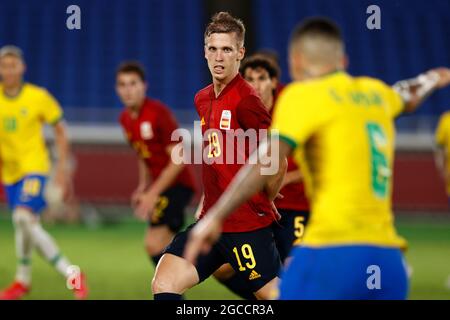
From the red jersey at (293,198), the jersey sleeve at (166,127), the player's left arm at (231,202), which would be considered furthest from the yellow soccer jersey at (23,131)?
the player's left arm at (231,202)

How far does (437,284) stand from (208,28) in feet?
18.5

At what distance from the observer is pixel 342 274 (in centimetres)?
400

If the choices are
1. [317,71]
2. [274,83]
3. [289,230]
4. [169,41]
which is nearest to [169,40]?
[169,41]

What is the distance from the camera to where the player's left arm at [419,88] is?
4.49 meters

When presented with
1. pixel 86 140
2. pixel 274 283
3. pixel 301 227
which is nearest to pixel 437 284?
pixel 301 227

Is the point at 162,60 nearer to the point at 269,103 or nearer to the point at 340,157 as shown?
the point at 269,103

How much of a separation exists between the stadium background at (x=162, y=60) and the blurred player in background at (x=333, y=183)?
43.2 ft

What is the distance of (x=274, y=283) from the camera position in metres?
5.90

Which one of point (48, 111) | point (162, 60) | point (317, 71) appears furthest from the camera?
point (162, 60)

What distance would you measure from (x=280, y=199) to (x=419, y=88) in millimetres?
2958

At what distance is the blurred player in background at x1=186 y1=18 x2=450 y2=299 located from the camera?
401 centimetres

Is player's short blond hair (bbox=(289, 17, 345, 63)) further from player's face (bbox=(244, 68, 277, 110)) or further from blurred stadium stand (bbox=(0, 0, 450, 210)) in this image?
blurred stadium stand (bbox=(0, 0, 450, 210))

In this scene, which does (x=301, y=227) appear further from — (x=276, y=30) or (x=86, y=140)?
(x=276, y=30)

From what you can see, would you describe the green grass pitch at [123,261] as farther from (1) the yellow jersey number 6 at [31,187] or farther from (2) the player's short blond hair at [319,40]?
(2) the player's short blond hair at [319,40]
